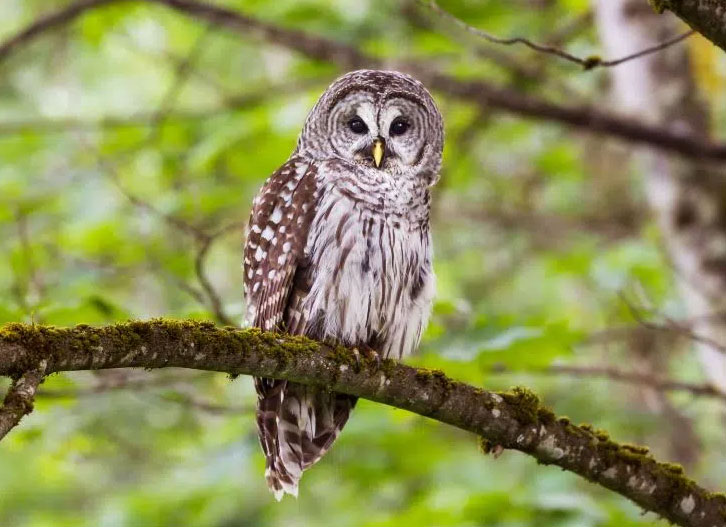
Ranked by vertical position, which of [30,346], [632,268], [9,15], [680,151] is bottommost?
[30,346]

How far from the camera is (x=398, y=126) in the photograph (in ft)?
14.1

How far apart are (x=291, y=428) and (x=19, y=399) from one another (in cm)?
208

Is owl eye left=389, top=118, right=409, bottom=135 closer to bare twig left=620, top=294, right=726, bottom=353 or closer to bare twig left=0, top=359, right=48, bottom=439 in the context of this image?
bare twig left=620, top=294, right=726, bottom=353

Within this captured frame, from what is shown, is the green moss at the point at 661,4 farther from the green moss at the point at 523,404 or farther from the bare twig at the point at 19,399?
the bare twig at the point at 19,399

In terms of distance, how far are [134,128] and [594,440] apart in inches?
160

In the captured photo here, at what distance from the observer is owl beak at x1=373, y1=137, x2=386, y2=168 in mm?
4066

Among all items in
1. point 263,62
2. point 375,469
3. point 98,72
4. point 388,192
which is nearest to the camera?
point 388,192

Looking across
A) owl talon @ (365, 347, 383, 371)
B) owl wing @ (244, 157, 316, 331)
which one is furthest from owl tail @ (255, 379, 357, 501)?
owl talon @ (365, 347, 383, 371)

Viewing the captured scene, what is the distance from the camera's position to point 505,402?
10.3 ft

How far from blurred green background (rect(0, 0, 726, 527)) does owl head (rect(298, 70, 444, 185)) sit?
555mm

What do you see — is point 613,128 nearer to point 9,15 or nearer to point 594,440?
point 594,440

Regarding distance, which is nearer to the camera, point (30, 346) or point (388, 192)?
point (30, 346)

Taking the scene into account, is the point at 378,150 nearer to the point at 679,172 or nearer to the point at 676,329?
the point at 676,329

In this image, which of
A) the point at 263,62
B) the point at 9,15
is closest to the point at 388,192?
the point at 9,15
